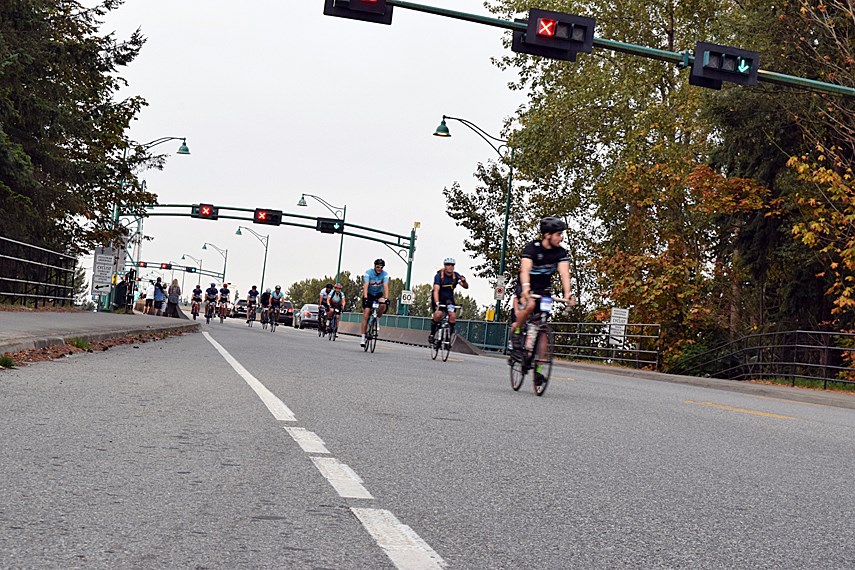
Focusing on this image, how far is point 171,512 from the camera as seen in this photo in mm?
4652

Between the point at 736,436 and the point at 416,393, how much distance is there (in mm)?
3416

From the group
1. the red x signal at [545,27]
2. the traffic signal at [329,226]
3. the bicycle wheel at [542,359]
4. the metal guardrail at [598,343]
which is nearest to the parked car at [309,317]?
the traffic signal at [329,226]

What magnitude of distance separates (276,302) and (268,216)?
41.2ft

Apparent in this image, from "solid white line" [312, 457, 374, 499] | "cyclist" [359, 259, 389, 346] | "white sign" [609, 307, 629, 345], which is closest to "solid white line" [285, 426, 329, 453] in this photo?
"solid white line" [312, 457, 374, 499]

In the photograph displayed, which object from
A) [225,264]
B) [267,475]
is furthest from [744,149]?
[225,264]

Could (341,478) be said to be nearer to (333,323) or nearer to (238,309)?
(333,323)

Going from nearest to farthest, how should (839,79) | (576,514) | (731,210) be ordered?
(576,514), (839,79), (731,210)

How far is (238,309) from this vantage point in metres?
98.3

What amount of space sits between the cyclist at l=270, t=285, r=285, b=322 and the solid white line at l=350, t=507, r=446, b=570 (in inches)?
1597

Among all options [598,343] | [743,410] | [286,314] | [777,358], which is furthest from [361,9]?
[286,314]

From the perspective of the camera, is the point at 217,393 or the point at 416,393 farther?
the point at 416,393

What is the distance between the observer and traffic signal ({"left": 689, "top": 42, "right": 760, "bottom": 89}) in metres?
18.3

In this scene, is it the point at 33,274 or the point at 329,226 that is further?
the point at 329,226

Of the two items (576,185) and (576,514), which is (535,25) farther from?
(576,185)
